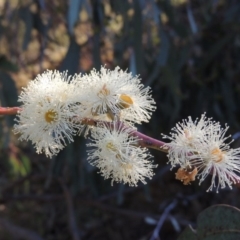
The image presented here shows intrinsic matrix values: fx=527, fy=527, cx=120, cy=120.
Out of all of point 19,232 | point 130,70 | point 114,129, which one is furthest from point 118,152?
point 19,232

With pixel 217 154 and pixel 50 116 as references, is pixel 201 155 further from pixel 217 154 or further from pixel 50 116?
pixel 50 116

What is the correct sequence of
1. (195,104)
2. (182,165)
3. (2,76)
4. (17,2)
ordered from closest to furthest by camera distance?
(182,165) < (2,76) < (195,104) < (17,2)

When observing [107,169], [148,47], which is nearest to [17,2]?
[148,47]

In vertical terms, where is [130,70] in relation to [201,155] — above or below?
above

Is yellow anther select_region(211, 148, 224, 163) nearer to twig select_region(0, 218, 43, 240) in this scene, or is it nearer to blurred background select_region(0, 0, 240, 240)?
blurred background select_region(0, 0, 240, 240)

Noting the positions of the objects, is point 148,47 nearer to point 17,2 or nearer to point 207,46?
point 207,46

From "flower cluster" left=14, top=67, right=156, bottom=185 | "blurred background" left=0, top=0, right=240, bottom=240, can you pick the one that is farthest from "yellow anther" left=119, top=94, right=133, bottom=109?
"blurred background" left=0, top=0, right=240, bottom=240
